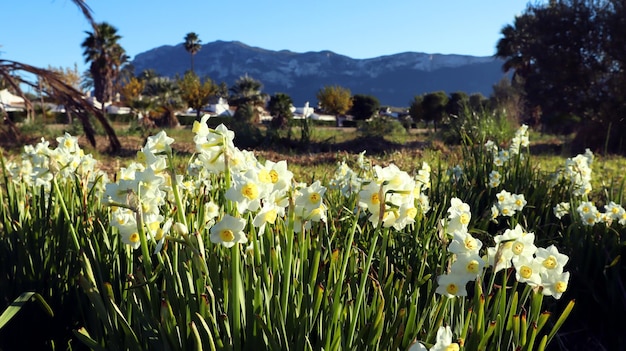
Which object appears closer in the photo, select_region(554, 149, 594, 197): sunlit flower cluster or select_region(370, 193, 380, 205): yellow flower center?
select_region(370, 193, 380, 205): yellow flower center

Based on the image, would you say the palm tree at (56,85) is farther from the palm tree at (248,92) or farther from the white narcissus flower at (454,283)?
the palm tree at (248,92)

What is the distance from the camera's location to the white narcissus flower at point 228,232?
4.13ft

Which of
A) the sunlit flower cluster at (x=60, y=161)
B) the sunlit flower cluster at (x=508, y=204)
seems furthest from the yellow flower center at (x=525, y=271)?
the sunlit flower cluster at (x=60, y=161)

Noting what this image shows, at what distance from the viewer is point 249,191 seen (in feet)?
4.04

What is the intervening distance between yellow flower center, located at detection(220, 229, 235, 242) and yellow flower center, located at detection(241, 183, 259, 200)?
104mm

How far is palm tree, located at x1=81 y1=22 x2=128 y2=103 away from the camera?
40.5 m

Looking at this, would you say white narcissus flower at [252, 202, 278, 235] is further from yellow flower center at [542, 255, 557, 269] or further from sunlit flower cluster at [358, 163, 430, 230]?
yellow flower center at [542, 255, 557, 269]

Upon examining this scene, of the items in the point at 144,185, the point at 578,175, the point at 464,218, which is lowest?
the point at 578,175

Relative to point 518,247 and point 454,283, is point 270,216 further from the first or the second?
point 518,247

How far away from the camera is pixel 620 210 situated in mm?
2891

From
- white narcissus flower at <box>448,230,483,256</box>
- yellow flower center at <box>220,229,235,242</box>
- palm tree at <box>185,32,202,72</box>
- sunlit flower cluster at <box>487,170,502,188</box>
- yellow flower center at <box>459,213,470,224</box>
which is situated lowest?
sunlit flower cluster at <box>487,170,502,188</box>

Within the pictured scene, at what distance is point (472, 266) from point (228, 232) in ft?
2.06

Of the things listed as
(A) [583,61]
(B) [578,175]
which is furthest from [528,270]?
(A) [583,61]

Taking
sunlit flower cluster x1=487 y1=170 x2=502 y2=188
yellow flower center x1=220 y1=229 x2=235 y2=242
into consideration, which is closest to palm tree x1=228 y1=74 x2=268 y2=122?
sunlit flower cluster x1=487 y1=170 x2=502 y2=188
